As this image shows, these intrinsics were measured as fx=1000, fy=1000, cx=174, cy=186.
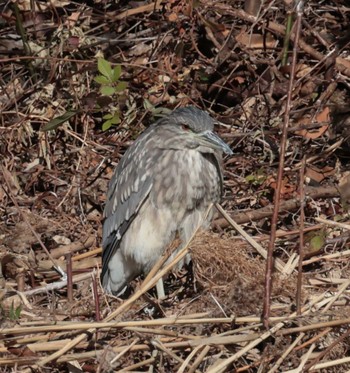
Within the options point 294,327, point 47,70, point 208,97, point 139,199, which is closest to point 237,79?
point 208,97

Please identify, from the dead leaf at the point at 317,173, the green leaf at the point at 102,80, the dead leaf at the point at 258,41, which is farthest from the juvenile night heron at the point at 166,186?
the dead leaf at the point at 258,41

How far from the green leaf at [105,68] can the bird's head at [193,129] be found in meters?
0.82

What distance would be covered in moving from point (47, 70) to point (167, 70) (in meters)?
0.76

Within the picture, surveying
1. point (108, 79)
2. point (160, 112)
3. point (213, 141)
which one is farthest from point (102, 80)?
point (213, 141)

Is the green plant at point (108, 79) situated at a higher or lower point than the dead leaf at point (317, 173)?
higher

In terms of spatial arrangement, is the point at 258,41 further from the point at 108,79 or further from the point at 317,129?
the point at 108,79

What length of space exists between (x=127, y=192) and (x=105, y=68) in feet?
2.96

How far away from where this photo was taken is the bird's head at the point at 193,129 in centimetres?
475

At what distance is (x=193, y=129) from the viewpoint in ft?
15.8

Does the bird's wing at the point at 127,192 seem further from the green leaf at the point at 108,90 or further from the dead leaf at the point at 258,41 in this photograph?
the dead leaf at the point at 258,41

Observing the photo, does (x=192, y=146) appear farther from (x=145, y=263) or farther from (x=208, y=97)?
(x=208, y=97)

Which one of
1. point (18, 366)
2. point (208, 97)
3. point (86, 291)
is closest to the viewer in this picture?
point (18, 366)

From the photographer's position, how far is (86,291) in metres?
4.79

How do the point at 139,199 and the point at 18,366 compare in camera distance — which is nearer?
the point at 18,366
